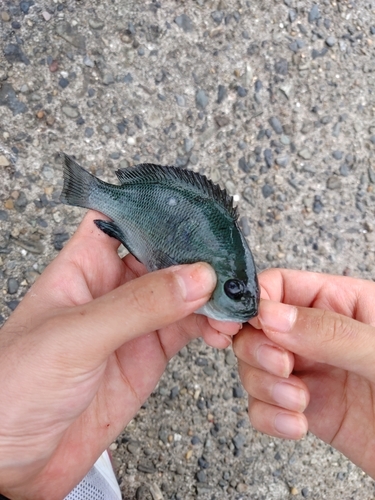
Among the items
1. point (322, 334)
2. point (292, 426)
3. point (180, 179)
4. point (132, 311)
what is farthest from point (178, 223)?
point (292, 426)

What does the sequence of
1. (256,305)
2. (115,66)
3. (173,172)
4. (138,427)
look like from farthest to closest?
(115,66), (138,427), (173,172), (256,305)

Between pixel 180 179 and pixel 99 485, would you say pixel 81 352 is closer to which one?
pixel 180 179

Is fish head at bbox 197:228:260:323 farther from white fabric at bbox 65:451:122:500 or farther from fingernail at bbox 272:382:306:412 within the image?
white fabric at bbox 65:451:122:500

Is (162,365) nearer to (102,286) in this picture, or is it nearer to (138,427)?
(102,286)

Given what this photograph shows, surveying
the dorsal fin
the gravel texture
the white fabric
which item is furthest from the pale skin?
the gravel texture

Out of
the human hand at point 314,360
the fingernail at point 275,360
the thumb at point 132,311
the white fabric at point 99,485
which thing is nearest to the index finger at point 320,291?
the human hand at point 314,360

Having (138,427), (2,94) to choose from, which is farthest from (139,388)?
(2,94)

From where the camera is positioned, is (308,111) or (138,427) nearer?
(138,427)
